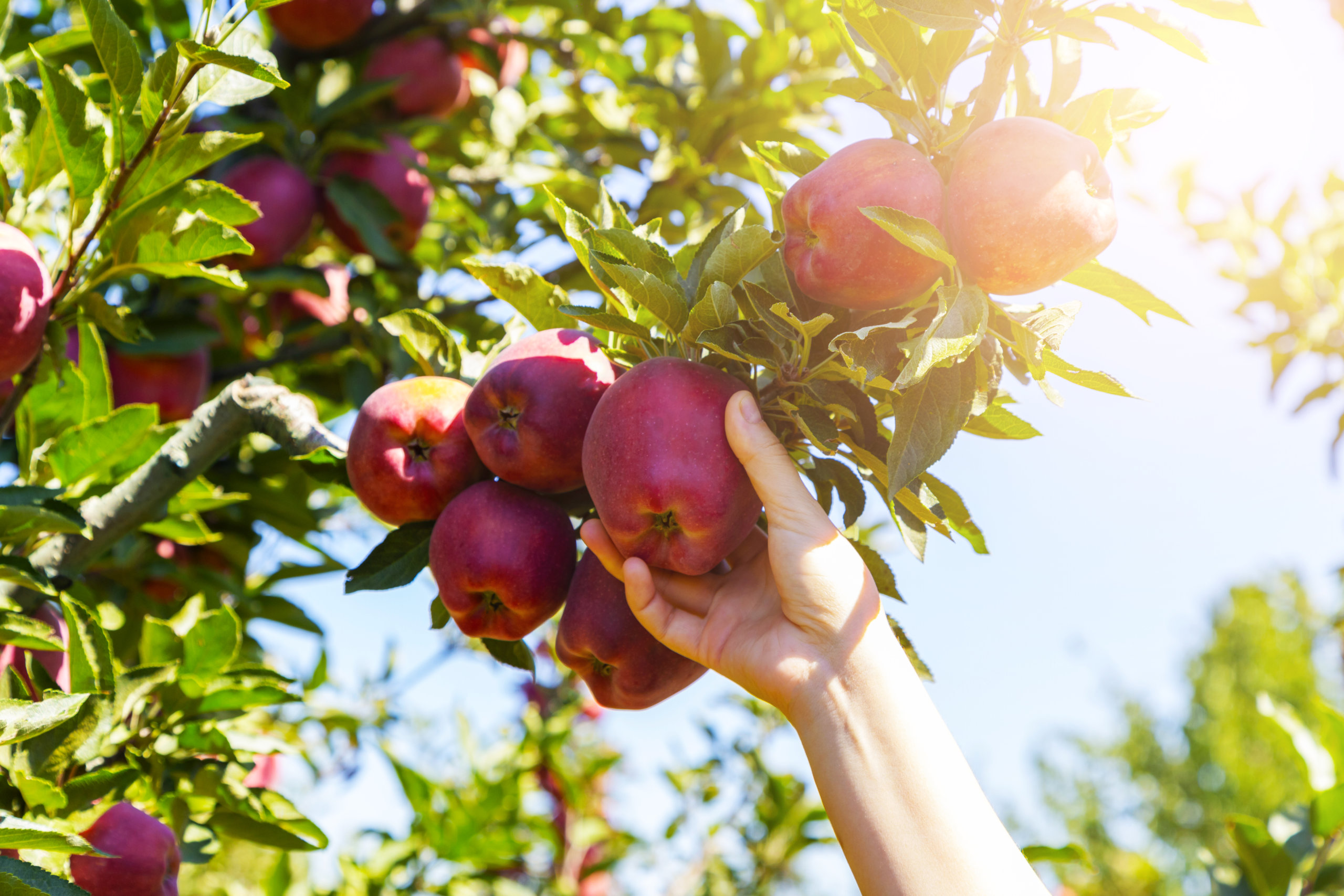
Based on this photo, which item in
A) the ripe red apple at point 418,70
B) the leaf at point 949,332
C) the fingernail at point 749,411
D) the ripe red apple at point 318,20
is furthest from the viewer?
the ripe red apple at point 418,70

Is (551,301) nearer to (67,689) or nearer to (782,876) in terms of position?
(67,689)

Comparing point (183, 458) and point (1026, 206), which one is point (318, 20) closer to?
point (183, 458)

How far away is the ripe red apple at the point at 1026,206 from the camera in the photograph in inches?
36.0

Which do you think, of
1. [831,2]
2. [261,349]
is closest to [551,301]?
[831,2]

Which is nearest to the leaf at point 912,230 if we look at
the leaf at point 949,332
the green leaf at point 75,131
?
the leaf at point 949,332

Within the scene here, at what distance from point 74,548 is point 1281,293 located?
2900 millimetres

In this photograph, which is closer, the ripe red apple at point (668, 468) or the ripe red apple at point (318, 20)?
the ripe red apple at point (668, 468)

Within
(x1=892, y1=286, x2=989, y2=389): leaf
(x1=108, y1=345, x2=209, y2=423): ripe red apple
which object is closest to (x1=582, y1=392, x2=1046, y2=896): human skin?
(x1=892, y1=286, x2=989, y2=389): leaf

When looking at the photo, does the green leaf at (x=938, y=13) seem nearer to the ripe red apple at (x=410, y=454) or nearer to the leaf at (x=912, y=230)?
the leaf at (x=912, y=230)

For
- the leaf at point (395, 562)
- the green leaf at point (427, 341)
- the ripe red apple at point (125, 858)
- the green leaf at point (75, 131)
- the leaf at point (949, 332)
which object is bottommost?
the ripe red apple at point (125, 858)

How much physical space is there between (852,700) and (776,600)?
19 centimetres

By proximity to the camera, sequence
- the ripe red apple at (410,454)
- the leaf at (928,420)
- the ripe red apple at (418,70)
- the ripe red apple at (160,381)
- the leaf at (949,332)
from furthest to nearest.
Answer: the ripe red apple at (418,70), the ripe red apple at (160,381), the ripe red apple at (410,454), the leaf at (928,420), the leaf at (949,332)

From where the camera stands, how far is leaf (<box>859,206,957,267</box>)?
2.80 ft

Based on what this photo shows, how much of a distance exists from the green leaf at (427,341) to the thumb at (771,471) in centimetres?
57
